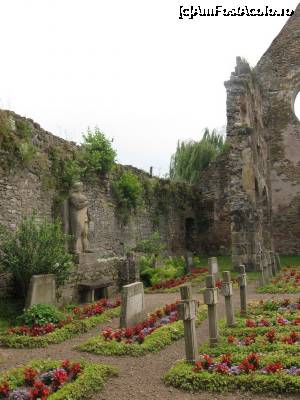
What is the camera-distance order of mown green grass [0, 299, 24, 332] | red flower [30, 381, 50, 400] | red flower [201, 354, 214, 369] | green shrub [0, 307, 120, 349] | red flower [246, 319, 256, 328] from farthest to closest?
1. mown green grass [0, 299, 24, 332]
2. red flower [246, 319, 256, 328]
3. green shrub [0, 307, 120, 349]
4. red flower [201, 354, 214, 369]
5. red flower [30, 381, 50, 400]

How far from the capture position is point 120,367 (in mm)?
6656

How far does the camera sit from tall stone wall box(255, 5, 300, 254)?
25.1m

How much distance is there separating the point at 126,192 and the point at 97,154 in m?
3.31

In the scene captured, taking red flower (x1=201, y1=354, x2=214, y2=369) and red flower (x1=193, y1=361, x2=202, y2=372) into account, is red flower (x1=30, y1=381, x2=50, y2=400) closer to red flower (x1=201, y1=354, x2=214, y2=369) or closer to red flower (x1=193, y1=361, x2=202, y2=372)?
red flower (x1=193, y1=361, x2=202, y2=372)

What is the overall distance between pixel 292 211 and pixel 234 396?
20.8 m

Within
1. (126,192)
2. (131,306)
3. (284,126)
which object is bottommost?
(131,306)

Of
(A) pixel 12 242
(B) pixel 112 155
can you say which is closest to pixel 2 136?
(A) pixel 12 242

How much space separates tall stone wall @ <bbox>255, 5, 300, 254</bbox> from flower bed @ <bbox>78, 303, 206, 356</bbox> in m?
16.8

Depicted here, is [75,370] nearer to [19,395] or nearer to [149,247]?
[19,395]

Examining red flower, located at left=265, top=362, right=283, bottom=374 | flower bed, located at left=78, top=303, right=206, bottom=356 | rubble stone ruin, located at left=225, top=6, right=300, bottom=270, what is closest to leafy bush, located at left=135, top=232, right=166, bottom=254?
rubble stone ruin, located at left=225, top=6, right=300, bottom=270

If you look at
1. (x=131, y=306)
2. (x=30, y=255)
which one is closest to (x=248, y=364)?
(x=131, y=306)

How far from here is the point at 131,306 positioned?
918cm

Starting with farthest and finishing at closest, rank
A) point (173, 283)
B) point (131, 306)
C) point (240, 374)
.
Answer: point (173, 283), point (131, 306), point (240, 374)

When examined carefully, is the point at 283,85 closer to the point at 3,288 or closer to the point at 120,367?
the point at 3,288
